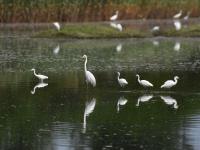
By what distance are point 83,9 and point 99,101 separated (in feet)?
91.8

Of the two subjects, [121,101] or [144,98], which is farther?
[144,98]

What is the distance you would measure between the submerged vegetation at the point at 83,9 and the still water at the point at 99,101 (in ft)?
39.7

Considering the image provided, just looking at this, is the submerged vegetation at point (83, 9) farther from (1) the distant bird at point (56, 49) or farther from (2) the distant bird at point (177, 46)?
(2) the distant bird at point (177, 46)

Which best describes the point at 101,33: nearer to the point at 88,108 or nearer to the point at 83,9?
the point at 83,9

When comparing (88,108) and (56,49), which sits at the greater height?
(56,49)

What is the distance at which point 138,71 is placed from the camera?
24172 millimetres

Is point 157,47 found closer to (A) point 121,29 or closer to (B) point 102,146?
(A) point 121,29

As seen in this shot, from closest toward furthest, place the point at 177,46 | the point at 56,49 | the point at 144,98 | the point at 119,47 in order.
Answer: the point at 144,98
the point at 56,49
the point at 119,47
the point at 177,46

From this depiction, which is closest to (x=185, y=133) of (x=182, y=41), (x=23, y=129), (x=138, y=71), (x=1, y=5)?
(x=23, y=129)

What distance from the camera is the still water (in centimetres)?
1355

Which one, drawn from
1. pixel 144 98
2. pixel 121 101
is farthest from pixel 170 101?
pixel 121 101

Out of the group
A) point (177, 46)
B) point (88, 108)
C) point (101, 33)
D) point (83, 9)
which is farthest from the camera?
point (83, 9)

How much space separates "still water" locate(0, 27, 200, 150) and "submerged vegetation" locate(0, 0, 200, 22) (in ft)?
39.7

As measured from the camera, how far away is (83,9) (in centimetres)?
4550
